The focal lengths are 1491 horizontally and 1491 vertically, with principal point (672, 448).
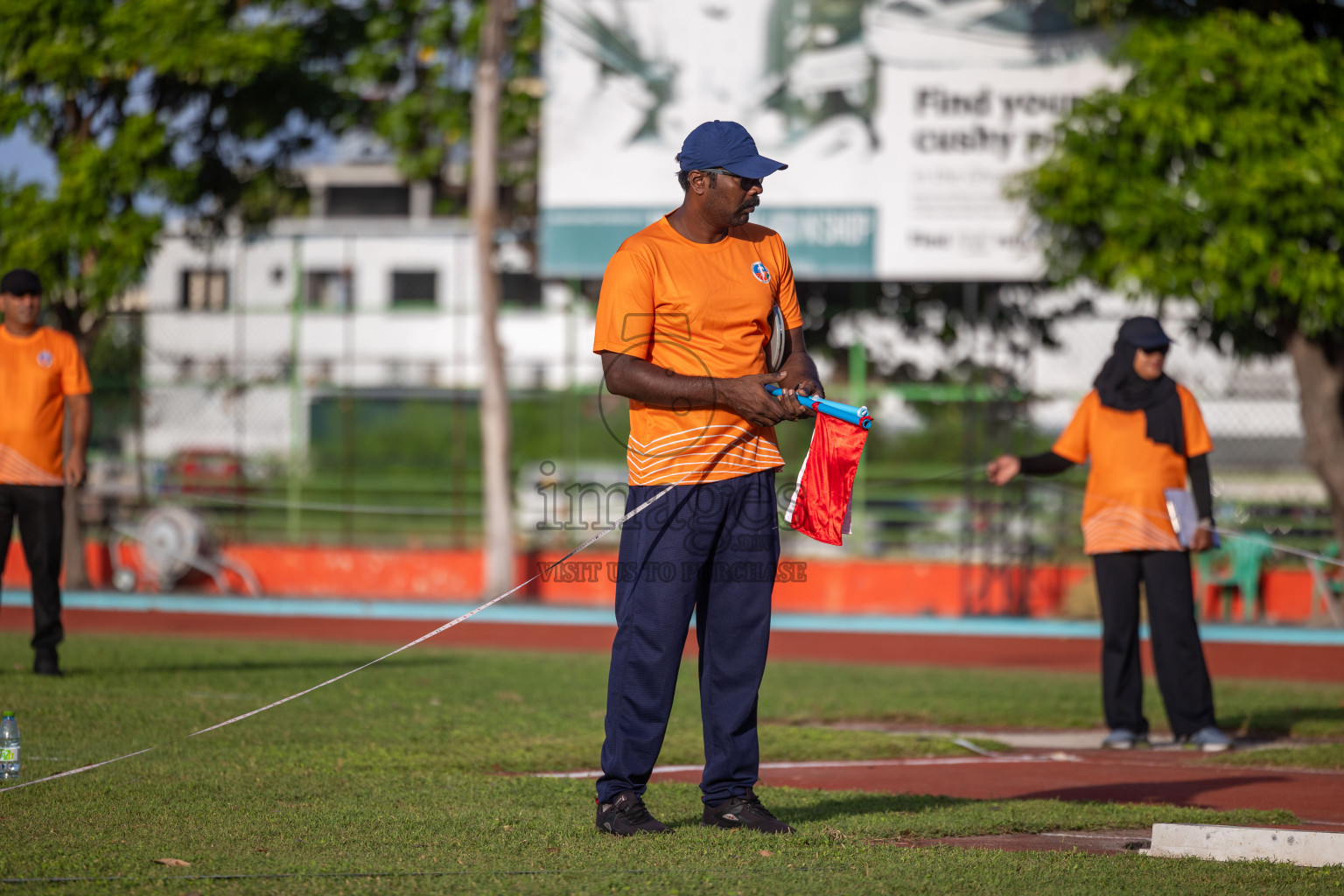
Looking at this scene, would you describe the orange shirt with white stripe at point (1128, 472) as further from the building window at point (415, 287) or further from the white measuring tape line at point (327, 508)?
the building window at point (415, 287)

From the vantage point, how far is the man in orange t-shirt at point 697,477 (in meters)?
4.46

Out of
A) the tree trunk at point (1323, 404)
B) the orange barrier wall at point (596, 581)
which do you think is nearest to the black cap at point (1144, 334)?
the orange barrier wall at point (596, 581)

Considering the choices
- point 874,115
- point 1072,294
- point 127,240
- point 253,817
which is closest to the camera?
point 253,817

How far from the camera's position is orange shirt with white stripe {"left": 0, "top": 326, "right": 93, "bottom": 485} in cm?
793

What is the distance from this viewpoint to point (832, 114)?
17719mm

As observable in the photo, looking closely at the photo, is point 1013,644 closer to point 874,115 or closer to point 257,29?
point 874,115

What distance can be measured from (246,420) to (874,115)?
14.9 meters

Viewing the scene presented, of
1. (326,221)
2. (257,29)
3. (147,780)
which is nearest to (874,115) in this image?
(257,29)

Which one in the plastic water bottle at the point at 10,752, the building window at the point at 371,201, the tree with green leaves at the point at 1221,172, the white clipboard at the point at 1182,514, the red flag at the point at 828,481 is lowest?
the plastic water bottle at the point at 10,752

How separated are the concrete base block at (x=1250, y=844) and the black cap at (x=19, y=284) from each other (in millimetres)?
6314

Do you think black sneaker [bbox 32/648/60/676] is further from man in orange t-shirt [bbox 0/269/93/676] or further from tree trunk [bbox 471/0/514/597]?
tree trunk [bbox 471/0/514/597]

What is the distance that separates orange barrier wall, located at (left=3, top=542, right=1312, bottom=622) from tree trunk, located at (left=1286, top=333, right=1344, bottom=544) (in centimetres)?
170

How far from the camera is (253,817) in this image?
4617 mm

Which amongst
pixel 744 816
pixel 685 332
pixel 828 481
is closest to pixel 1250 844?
pixel 744 816
